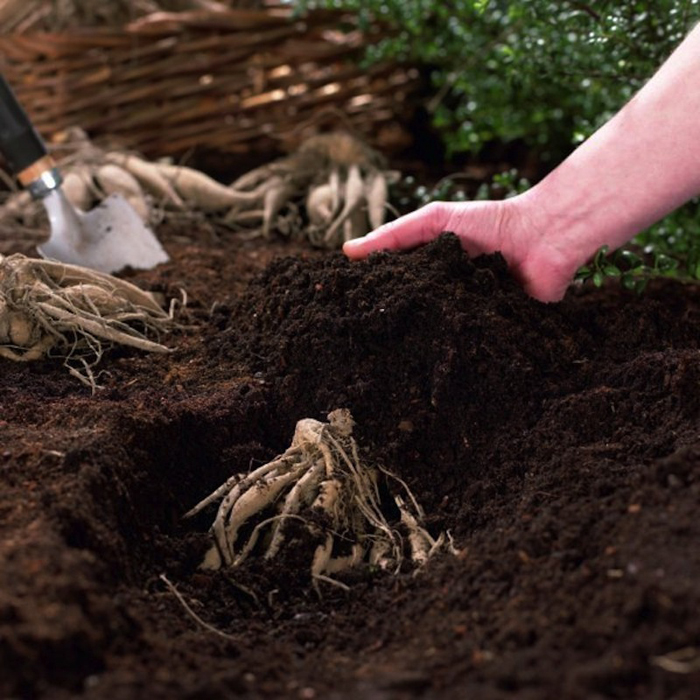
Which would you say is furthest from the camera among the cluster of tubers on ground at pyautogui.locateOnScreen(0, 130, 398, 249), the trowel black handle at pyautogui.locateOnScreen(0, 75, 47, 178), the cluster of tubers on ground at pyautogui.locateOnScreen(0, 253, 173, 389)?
the cluster of tubers on ground at pyautogui.locateOnScreen(0, 130, 398, 249)

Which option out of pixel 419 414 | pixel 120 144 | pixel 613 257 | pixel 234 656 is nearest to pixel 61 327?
pixel 419 414

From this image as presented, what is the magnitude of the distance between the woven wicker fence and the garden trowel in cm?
78

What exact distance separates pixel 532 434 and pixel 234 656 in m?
0.59

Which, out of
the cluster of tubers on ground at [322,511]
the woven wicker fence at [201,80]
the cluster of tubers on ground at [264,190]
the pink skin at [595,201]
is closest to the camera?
the cluster of tubers on ground at [322,511]

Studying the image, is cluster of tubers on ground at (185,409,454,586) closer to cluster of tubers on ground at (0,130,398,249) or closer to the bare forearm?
the bare forearm

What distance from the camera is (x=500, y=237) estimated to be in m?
1.75

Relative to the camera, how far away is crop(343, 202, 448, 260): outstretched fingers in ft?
5.77

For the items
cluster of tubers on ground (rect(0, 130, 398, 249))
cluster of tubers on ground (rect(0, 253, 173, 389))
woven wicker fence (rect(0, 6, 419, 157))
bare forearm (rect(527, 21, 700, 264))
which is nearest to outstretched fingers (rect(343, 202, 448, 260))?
bare forearm (rect(527, 21, 700, 264))

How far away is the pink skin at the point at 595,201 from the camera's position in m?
1.50

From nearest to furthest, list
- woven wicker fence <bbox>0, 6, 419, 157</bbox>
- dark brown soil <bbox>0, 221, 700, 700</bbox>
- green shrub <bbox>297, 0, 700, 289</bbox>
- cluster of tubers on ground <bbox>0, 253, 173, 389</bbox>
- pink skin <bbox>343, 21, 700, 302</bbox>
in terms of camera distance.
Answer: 1. dark brown soil <bbox>0, 221, 700, 700</bbox>
2. pink skin <bbox>343, 21, 700, 302</bbox>
3. cluster of tubers on ground <bbox>0, 253, 173, 389</bbox>
4. green shrub <bbox>297, 0, 700, 289</bbox>
5. woven wicker fence <bbox>0, 6, 419, 157</bbox>

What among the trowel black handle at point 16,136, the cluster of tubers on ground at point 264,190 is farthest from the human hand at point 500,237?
the trowel black handle at point 16,136

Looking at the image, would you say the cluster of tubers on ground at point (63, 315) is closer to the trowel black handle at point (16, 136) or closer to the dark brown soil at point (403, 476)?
the dark brown soil at point (403, 476)

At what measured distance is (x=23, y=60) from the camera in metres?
2.93

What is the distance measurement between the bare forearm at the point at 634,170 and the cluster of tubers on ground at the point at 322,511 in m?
0.57
